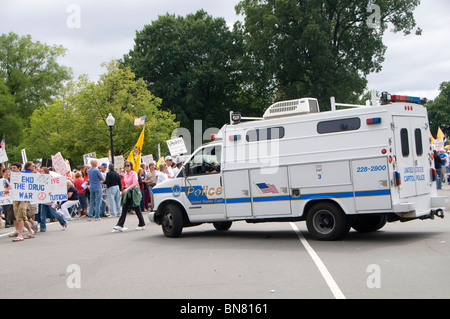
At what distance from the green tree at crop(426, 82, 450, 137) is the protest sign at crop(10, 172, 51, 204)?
89.6 metres

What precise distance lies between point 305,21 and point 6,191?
3034cm

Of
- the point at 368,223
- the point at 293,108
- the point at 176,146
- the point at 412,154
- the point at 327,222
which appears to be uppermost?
the point at 176,146

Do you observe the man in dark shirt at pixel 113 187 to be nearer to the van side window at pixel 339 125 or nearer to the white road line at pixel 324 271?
the white road line at pixel 324 271

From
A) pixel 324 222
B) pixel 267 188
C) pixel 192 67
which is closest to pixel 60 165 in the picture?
pixel 267 188

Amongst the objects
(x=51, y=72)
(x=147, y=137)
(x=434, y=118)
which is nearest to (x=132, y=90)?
(x=147, y=137)

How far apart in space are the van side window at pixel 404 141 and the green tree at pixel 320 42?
1204 inches

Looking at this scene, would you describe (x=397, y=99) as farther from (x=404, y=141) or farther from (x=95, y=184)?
(x=95, y=184)

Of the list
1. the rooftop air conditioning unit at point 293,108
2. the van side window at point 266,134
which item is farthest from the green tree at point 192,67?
the van side window at point 266,134

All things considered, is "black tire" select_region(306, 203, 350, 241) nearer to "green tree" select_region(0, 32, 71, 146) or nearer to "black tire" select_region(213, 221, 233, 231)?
"black tire" select_region(213, 221, 233, 231)

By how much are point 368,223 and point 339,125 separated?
2.70 m

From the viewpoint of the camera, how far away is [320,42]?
4066cm

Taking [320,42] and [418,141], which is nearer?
[418,141]

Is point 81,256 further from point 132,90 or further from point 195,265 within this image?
point 132,90

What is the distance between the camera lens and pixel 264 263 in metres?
8.94
